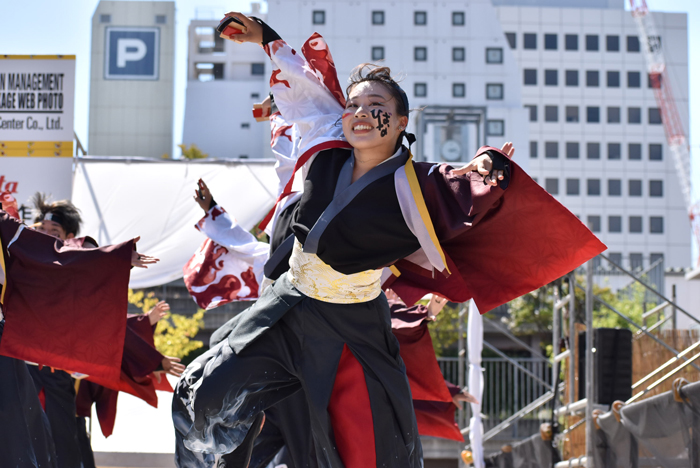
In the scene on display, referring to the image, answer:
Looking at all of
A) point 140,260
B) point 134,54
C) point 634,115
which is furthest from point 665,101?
point 140,260

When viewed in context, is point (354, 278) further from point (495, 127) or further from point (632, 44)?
point (632, 44)

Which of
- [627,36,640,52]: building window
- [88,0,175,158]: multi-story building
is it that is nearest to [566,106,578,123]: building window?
[627,36,640,52]: building window

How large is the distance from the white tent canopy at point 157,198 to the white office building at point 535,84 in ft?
73.7

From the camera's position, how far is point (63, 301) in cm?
363

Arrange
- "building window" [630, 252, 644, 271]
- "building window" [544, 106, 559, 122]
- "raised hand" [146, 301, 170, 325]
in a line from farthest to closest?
"building window" [544, 106, 559, 122] → "building window" [630, 252, 644, 271] → "raised hand" [146, 301, 170, 325]

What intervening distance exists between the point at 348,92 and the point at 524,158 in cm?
3052

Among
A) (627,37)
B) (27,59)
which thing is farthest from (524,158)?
(27,59)

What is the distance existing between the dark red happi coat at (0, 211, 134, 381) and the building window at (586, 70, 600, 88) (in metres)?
36.7

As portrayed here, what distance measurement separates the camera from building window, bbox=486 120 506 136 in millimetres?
32875

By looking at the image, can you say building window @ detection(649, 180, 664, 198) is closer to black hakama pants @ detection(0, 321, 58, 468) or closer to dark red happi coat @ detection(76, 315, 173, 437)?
dark red happi coat @ detection(76, 315, 173, 437)

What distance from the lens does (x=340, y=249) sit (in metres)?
2.66

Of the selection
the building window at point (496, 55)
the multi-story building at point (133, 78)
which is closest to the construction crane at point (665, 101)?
the building window at point (496, 55)

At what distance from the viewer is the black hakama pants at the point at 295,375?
8.80 ft

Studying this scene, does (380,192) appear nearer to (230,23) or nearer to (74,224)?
(230,23)
